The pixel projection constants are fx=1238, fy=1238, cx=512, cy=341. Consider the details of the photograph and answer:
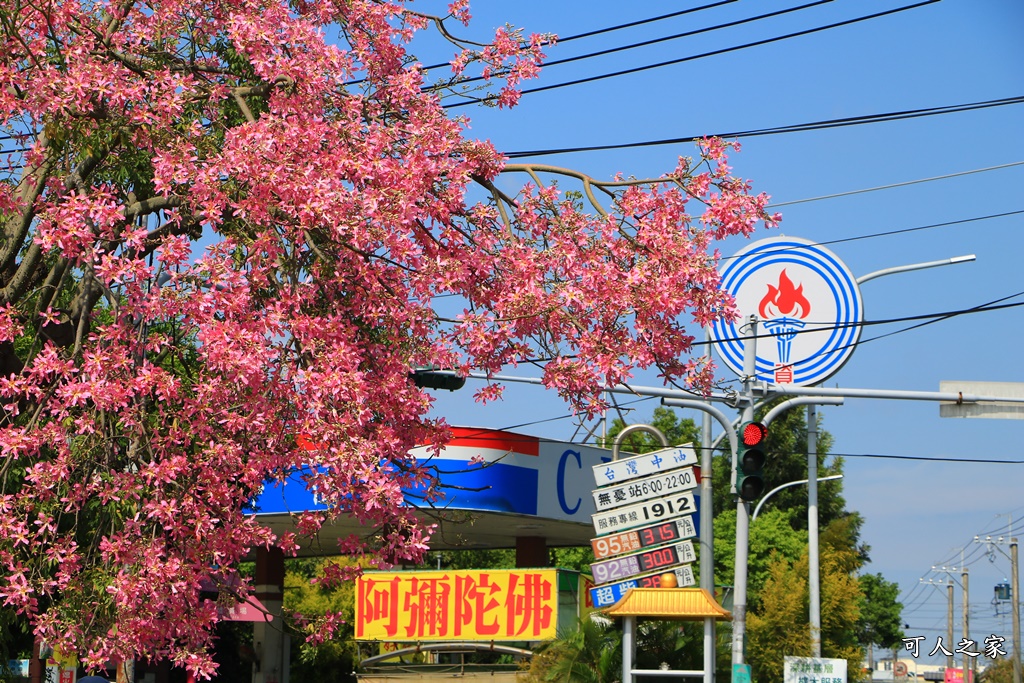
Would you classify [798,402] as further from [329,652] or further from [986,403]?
[329,652]

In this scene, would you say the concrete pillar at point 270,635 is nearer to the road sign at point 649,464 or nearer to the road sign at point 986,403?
the road sign at point 649,464

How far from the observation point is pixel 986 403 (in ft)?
65.2

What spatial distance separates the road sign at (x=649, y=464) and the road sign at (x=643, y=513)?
42 cm

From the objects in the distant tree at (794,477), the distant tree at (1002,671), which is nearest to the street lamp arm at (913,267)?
the distant tree at (794,477)

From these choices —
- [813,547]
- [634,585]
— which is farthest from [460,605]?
[813,547]

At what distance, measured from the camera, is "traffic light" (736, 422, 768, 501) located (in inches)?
679

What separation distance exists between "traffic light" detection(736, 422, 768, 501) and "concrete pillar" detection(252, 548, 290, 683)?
17.2 meters

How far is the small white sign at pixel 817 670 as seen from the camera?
20.5 meters

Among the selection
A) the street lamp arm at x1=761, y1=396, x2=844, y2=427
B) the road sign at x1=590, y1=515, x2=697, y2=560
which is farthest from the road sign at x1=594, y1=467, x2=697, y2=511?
the street lamp arm at x1=761, y1=396, x2=844, y2=427

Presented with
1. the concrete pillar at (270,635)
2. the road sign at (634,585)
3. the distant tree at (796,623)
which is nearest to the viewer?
the road sign at (634,585)

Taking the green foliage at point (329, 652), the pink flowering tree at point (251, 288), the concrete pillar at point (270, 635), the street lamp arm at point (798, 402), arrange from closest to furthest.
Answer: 1. the pink flowering tree at point (251, 288)
2. the street lamp arm at point (798, 402)
3. the concrete pillar at point (270, 635)
4. the green foliage at point (329, 652)

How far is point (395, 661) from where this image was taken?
26688 millimetres

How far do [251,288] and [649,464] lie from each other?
36.9 ft

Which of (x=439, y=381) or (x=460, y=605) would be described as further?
(x=460, y=605)
